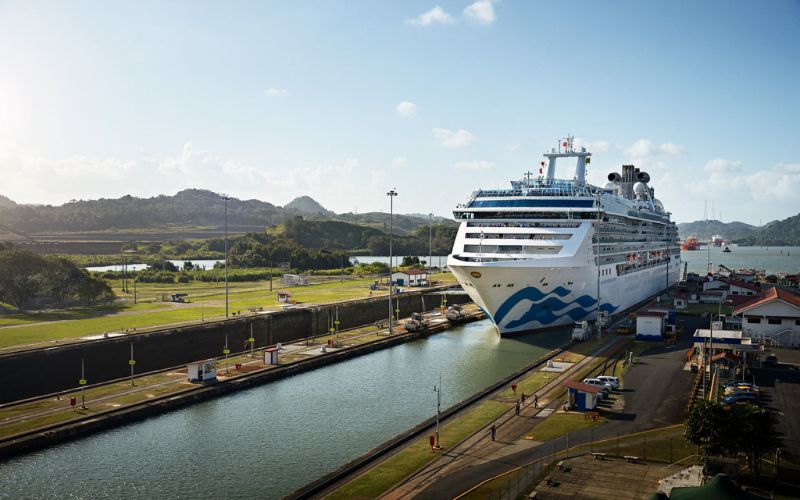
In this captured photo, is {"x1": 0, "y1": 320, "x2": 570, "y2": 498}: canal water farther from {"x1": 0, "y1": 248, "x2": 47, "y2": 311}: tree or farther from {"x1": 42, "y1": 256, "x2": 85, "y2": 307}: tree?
{"x1": 0, "y1": 248, "x2": 47, "y2": 311}: tree

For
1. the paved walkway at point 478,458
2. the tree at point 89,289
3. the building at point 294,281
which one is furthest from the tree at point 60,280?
the paved walkway at point 478,458

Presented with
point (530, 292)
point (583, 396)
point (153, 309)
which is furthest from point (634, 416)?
point (153, 309)

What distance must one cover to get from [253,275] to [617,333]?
69.3 m

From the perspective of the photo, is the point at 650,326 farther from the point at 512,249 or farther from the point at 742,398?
the point at 742,398

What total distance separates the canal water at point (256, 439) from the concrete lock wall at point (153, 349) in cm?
1087

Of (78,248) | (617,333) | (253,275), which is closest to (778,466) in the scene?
(617,333)

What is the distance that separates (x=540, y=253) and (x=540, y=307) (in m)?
4.63

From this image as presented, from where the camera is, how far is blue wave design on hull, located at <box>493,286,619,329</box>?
52.9 metres

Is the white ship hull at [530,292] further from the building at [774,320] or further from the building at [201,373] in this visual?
the building at [201,373]

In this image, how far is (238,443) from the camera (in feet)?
104

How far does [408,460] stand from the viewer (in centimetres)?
2620

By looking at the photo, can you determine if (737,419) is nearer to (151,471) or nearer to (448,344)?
(151,471)

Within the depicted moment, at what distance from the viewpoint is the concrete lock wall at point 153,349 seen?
4069 centimetres

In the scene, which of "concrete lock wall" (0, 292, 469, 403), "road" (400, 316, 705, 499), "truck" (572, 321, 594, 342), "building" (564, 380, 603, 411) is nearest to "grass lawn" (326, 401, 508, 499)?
"road" (400, 316, 705, 499)
